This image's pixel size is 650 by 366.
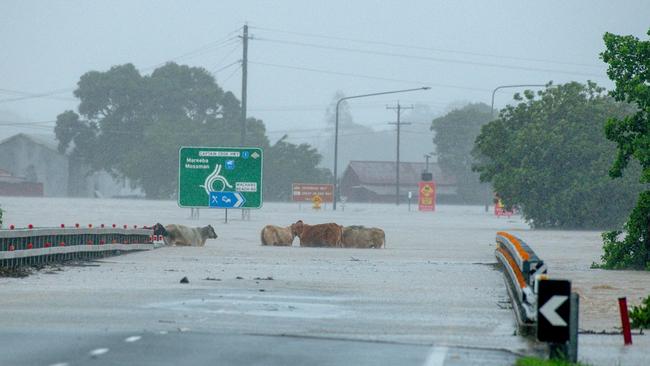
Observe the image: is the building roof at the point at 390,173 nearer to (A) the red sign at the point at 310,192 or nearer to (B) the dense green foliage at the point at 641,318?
(A) the red sign at the point at 310,192

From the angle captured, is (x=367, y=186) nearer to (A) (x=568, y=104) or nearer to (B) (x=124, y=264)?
(A) (x=568, y=104)

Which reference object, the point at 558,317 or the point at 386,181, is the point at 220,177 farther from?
the point at 386,181

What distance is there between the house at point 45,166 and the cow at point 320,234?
4368 inches

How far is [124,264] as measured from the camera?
26.9m

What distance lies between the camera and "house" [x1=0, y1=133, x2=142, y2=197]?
497 feet

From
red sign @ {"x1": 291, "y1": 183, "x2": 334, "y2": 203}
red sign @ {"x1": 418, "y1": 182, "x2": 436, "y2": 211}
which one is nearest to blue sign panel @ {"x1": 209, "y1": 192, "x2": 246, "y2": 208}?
red sign @ {"x1": 418, "y1": 182, "x2": 436, "y2": 211}

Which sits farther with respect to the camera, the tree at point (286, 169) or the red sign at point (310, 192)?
the tree at point (286, 169)

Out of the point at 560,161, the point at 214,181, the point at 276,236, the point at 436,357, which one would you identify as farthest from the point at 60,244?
the point at 560,161

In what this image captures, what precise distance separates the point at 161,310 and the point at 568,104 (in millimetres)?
53872

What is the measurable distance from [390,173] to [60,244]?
135683mm

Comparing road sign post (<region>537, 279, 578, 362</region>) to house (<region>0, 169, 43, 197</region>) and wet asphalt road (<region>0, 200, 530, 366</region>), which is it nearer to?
wet asphalt road (<region>0, 200, 530, 366</region>)

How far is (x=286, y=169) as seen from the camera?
138125mm

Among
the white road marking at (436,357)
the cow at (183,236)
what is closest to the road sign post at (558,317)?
the white road marking at (436,357)

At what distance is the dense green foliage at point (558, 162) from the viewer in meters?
63.2
